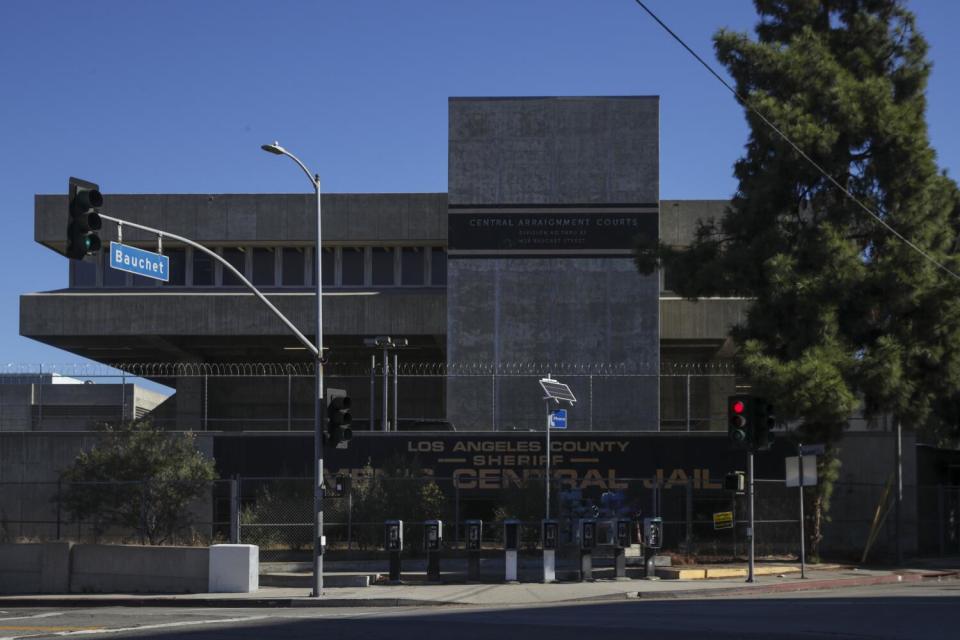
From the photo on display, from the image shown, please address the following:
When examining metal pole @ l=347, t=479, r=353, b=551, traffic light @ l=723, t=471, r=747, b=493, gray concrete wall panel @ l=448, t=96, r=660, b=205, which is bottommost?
metal pole @ l=347, t=479, r=353, b=551

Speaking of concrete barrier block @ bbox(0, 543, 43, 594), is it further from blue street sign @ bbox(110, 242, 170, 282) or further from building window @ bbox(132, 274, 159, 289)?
building window @ bbox(132, 274, 159, 289)

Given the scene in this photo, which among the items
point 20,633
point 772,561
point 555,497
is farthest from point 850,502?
point 20,633

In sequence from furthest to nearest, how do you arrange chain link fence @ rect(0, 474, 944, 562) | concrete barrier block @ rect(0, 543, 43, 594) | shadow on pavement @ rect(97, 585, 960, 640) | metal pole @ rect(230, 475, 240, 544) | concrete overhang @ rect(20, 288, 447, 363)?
concrete overhang @ rect(20, 288, 447, 363) → chain link fence @ rect(0, 474, 944, 562) → metal pole @ rect(230, 475, 240, 544) → concrete barrier block @ rect(0, 543, 43, 594) → shadow on pavement @ rect(97, 585, 960, 640)

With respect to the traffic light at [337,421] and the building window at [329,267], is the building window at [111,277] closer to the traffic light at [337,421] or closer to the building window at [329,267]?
the building window at [329,267]

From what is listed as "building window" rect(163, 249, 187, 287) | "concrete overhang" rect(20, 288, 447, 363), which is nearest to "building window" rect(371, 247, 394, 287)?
"concrete overhang" rect(20, 288, 447, 363)

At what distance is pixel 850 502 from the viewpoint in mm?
34844

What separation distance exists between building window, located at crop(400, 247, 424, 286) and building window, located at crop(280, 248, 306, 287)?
147 inches

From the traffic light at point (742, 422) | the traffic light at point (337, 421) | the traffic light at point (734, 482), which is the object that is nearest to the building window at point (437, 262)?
the traffic light at point (742, 422)

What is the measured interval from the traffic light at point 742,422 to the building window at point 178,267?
84.4 ft

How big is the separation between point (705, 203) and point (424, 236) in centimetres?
1036

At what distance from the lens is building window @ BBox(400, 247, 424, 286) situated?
47.3 meters

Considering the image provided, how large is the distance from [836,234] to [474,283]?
15064 millimetres

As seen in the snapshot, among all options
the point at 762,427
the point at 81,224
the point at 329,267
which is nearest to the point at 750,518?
the point at 762,427

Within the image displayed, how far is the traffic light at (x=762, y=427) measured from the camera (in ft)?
89.6
